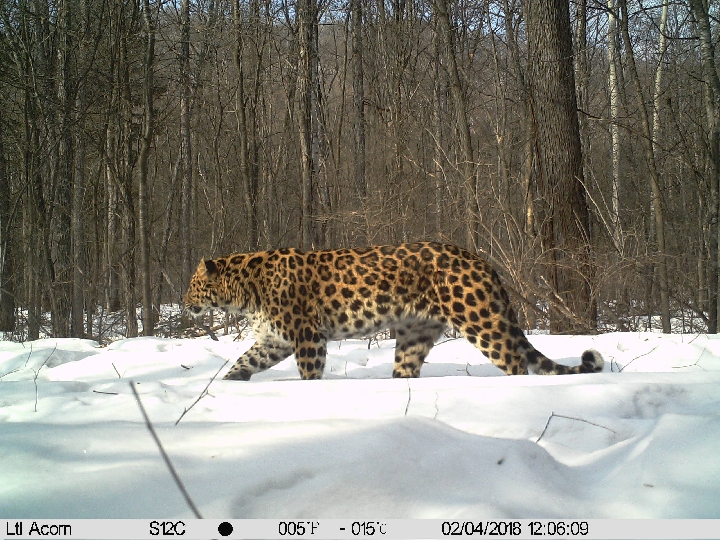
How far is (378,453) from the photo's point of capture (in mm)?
2318

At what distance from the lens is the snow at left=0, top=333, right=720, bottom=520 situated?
1.92 metres

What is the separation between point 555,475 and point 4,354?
7.34 meters

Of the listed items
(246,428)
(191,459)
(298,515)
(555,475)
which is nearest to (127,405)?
(246,428)

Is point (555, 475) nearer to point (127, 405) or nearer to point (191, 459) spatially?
point (191, 459)

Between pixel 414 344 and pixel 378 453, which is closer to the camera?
pixel 378 453

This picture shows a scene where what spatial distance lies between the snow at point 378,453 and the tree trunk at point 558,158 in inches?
198

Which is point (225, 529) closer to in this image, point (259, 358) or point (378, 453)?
point (378, 453)

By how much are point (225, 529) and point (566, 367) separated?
14.9 feet

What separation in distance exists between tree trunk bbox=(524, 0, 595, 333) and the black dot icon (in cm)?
819

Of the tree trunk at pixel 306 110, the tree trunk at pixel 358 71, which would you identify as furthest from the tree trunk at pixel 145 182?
the tree trunk at pixel 358 71

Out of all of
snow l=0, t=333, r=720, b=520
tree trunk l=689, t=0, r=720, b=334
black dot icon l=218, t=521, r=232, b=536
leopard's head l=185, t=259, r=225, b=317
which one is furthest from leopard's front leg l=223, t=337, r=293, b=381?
tree trunk l=689, t=0, r=720, b=334

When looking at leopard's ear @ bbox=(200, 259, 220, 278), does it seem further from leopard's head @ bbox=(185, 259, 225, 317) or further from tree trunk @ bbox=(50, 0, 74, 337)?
tree trunk @ bbox=(50, 0, 74, 337)

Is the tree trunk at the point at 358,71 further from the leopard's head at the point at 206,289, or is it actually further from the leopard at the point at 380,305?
the leopard at the point at 380,305

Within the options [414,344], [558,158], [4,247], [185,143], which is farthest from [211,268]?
[185,143]
